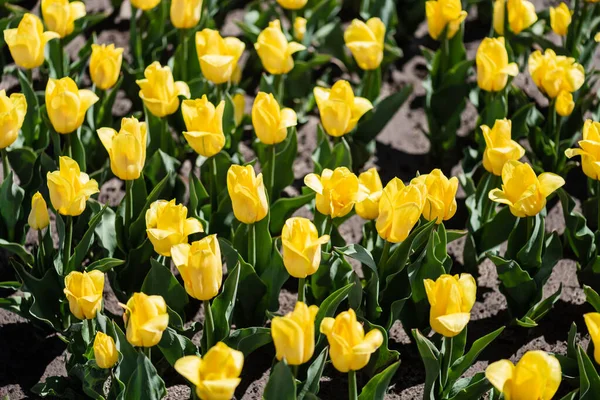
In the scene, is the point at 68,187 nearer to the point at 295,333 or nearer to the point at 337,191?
the point at 337,191

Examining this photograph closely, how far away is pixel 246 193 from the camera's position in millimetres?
2736

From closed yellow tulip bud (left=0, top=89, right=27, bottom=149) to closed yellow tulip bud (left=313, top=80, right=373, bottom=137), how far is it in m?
0.98

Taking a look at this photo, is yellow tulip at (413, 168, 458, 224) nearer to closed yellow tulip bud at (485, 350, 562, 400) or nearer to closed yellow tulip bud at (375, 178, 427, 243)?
closed yellow tulip bud at (375, 178, 427, 243)

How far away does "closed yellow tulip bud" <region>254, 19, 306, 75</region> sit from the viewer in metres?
A: 3.58

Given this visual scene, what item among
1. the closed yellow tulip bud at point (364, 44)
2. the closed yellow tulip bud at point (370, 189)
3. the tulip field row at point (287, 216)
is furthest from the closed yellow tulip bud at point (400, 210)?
the closed yellow tulip bud at point (364, 44)

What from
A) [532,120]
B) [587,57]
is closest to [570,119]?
[532,120]

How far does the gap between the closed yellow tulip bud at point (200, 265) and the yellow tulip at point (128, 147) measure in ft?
1.54

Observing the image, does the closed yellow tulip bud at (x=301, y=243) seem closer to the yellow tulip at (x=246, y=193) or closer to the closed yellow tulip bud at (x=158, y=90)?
the yellow tulip at (x=246, y=193)

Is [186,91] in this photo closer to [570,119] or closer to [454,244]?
[454,244]

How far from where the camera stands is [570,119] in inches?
157

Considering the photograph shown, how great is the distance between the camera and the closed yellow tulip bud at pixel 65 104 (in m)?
3.11

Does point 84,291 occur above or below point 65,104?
below

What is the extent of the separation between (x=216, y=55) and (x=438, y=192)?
107 centimetres

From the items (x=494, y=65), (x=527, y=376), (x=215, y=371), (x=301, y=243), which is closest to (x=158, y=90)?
(x=301, y=243)
